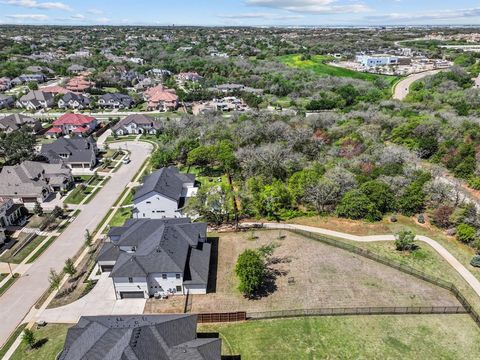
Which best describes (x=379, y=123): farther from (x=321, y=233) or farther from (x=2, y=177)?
(x=2, y=177)

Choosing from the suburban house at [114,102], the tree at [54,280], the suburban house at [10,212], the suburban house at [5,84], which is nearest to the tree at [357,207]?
the tree at [54,280]

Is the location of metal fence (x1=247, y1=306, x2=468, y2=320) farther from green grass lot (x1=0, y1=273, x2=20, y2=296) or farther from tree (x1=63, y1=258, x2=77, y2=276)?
green grass lot (x1=0, y1=273, x2=20, y2=296)

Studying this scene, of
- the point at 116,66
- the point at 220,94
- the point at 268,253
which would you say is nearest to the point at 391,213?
the point at 268,253

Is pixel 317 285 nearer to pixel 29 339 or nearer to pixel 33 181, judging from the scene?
pixel 29 339

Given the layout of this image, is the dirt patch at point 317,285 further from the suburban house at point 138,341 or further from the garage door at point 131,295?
the suburban house at point 138,341

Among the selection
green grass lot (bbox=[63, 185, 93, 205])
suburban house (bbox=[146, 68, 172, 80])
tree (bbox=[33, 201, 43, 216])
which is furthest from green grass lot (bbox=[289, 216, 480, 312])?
suburban house (bbox=[146, 68, 172, 80])

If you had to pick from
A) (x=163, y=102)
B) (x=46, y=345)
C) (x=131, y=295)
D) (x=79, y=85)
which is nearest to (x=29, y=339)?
(x=46, y=345)
